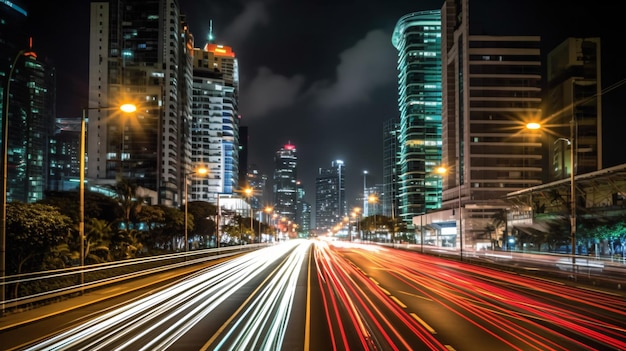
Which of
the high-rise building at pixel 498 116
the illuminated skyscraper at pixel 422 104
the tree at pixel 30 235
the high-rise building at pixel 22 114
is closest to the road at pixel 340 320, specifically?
the tree at pixel 30 235

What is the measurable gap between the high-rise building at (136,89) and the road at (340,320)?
131 m

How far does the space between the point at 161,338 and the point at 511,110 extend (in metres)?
115

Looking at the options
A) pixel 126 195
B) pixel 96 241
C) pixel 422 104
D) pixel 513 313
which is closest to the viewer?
pixel 513 313

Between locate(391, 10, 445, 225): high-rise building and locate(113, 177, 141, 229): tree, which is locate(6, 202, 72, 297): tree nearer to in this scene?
locate(113, 177, 141, 229): tree

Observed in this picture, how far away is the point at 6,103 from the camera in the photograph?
15891 mm

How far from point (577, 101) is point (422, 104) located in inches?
2320

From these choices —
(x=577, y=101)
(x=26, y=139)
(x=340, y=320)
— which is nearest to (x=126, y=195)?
(x=340, y=320)

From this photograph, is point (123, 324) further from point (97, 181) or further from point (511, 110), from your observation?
point (97, 181)

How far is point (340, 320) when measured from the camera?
46.8 feet

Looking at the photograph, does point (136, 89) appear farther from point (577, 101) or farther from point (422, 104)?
point (577, 101)

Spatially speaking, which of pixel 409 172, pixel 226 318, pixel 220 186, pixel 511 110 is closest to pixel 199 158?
pixel 220 186

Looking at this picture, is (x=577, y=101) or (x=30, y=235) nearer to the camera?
(x=30, y=235)

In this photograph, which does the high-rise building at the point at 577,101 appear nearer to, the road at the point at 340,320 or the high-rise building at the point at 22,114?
the road at the point at 340,320

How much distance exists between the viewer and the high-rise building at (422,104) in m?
177
